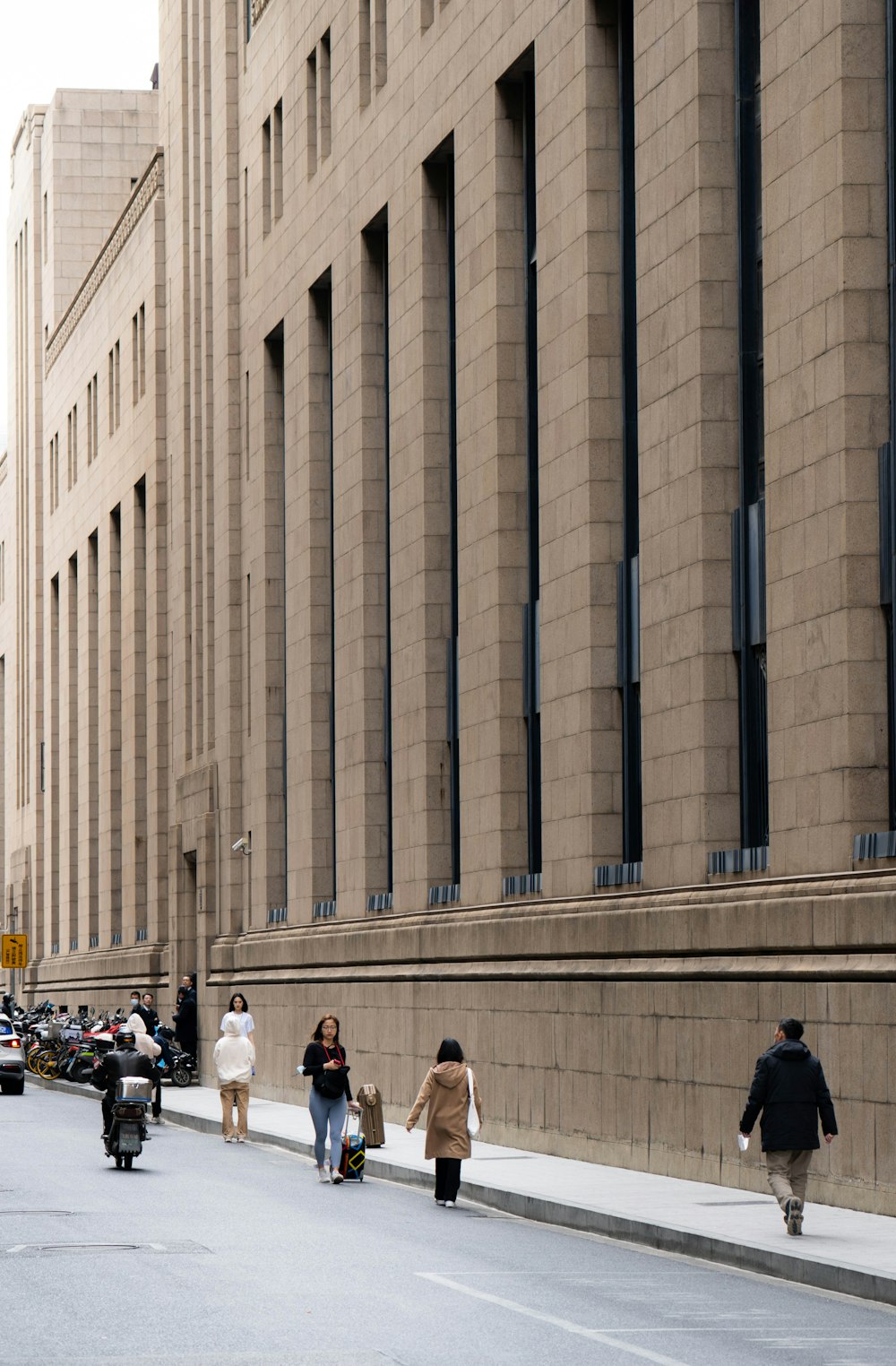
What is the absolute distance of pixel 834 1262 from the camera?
1437 cm

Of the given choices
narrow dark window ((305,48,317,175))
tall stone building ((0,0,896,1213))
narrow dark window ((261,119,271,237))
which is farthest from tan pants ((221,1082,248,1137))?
narrow dark window ((261,119,271,237))

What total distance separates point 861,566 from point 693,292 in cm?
472

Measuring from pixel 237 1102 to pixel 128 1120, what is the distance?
5.59 m

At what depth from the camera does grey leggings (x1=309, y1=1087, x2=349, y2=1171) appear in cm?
2333

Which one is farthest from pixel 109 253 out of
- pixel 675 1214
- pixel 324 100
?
pixel 675 1214

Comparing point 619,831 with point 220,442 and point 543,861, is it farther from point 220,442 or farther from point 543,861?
point 220,442

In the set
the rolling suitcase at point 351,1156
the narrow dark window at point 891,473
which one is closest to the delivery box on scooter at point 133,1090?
the rolling suitcase at point 351,1156

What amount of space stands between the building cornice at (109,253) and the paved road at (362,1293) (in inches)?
1566

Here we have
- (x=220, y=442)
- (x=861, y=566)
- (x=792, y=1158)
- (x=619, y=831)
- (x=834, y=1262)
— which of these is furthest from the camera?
(x=220, y=442)

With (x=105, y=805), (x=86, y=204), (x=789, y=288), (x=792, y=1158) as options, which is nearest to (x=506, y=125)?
(x=789, y=288)

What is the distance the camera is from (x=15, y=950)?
6512cm

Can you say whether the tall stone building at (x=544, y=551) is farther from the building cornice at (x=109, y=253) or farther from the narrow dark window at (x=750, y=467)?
the building cornice at (x=109, y=253)

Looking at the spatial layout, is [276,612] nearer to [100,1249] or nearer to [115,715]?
[115,715]

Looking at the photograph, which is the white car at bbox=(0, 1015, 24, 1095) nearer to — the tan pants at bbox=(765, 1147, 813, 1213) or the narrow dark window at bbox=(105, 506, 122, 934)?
the narrow dark window at bbox=(105, 506, 122, 934)
